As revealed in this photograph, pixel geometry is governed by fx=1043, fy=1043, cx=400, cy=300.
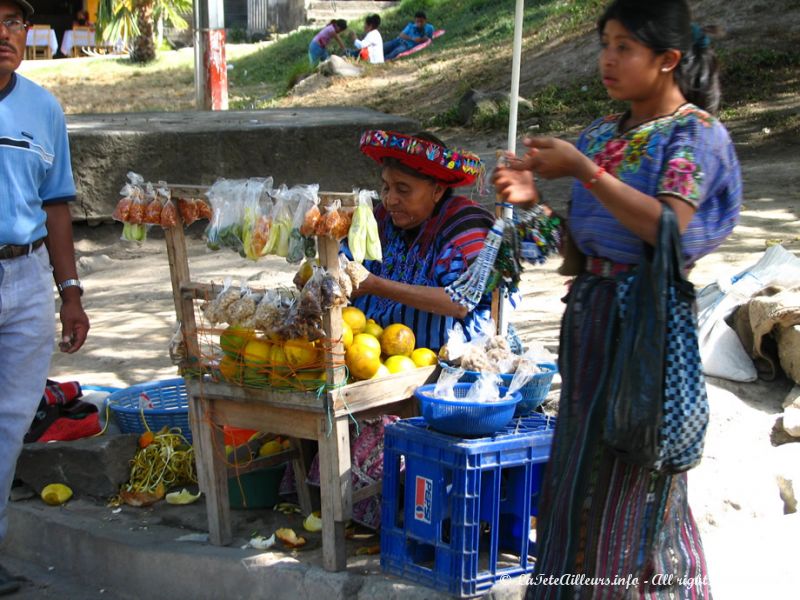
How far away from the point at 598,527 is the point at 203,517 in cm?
201

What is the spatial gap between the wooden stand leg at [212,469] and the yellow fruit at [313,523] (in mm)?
276

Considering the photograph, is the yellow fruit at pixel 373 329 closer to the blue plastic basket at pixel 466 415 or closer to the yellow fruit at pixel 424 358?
the yellow fruit at pixel 424 358

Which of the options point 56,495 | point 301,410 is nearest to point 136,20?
point 56,495

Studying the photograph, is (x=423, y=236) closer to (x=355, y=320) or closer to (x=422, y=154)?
(x=422, y=154)

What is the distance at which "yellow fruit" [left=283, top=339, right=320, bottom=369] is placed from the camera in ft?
10.7

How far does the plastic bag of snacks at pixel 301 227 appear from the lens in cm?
313

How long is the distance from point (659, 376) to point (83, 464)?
269 cm

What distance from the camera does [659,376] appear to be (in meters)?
2.25

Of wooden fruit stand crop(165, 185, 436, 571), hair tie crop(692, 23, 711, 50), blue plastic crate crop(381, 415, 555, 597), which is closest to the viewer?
hair tie crop(692, 23, 711, 50)

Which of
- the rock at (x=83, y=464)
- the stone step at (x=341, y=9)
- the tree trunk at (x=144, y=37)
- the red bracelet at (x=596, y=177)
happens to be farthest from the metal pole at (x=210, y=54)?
the stone step at (x=341, y=9)

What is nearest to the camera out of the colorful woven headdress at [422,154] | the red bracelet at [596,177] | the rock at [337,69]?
the red bracelet at [596,177]

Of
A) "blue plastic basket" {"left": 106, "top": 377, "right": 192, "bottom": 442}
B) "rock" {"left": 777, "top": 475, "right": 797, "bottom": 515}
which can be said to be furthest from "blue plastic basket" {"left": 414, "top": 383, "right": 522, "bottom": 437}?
"blue plastic basket" {"left": 106, "top": 377, "right": 192, "bottom": 442}

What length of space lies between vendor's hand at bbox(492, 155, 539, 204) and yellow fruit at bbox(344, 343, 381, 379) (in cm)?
104

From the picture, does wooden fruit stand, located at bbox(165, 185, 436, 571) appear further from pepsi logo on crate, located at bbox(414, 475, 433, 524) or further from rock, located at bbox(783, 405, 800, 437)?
rock, located at bbox(783, 405, 800, 437)
